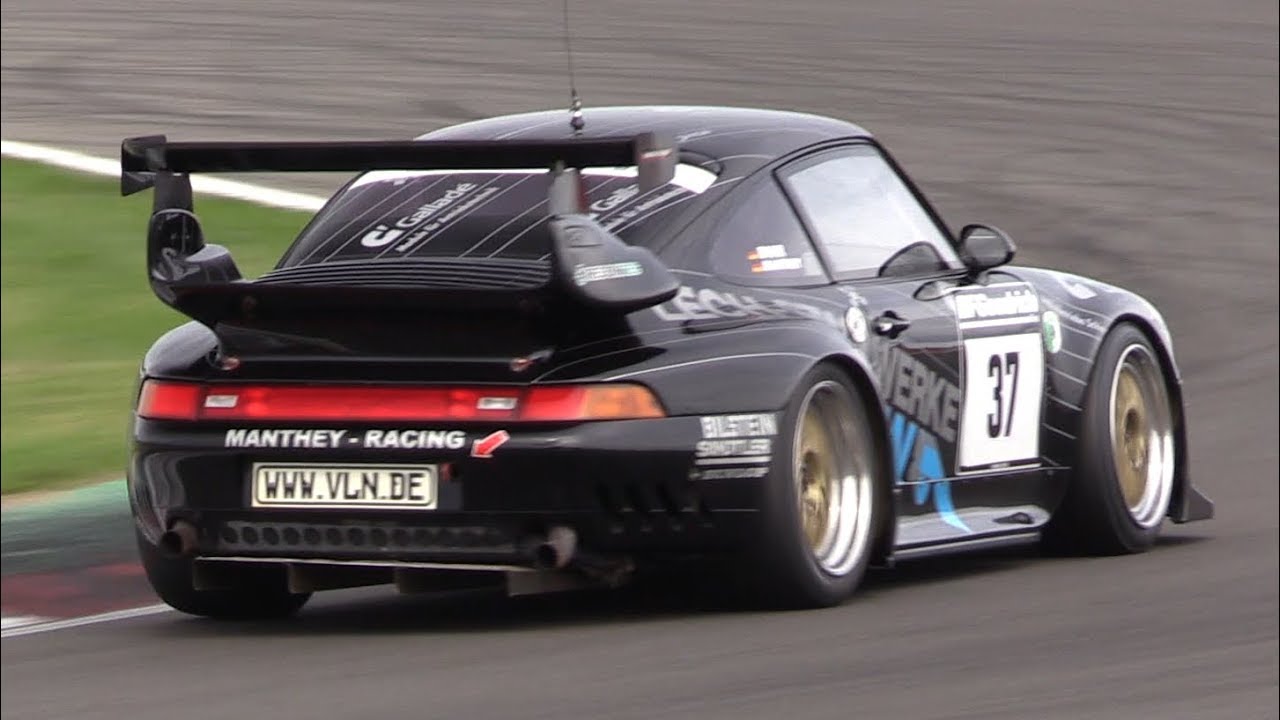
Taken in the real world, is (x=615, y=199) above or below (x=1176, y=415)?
above

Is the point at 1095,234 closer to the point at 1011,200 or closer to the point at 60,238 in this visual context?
the point at 1011,200

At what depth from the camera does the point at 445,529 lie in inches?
257

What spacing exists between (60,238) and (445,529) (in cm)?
790

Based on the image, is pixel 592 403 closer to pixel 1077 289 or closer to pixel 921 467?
pixel 921 467

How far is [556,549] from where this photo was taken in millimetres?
6473

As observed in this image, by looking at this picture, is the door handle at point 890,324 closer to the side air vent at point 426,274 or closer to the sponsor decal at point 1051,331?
the sponsor decal at point 1051,331

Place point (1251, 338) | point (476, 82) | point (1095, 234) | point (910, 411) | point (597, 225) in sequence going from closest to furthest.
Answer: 1. point (597, 225)
2. point (910, 411)
3. point (476, 82)
4. point (1251, 338)
5. point (1095, 234)

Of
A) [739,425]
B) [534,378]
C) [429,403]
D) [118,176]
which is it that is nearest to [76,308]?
[118,176]

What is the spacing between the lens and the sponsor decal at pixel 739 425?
21.6 feet

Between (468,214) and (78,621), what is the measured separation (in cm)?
167

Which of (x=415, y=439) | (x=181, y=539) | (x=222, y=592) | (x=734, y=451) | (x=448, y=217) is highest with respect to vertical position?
(x=448, y=217)

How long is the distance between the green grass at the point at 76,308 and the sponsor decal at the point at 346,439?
2.73m

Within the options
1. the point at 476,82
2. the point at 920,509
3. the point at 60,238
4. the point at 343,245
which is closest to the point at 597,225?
the point at 343,245

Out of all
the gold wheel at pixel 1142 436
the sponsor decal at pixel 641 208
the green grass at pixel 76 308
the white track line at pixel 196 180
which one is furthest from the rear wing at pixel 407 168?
the white track line at pixel 196 180
